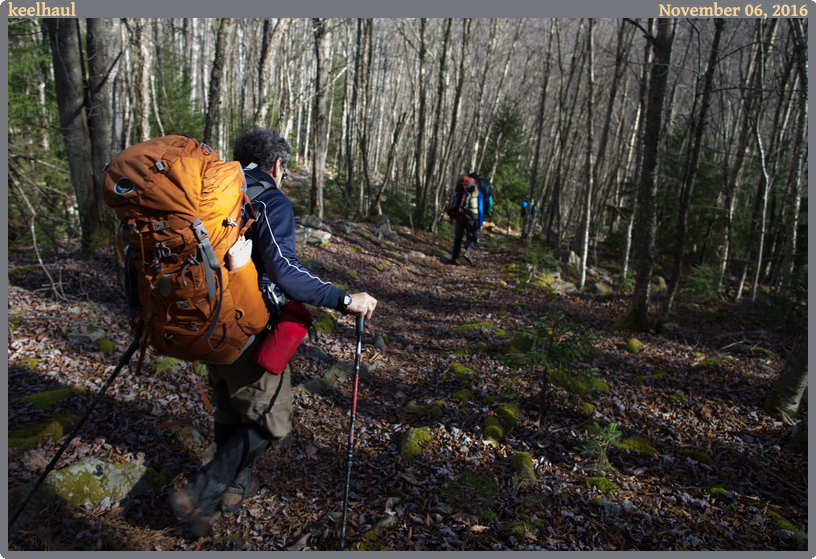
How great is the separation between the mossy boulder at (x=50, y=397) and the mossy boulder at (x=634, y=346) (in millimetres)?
6516

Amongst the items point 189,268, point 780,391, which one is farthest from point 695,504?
point 189,268

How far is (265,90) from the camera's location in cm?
830

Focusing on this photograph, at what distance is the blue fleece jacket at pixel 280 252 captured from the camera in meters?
2.26

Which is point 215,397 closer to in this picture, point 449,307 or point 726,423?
point 726,423

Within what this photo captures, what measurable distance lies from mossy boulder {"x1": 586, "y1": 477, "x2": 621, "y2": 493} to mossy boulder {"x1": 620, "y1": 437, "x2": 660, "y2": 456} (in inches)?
23.0

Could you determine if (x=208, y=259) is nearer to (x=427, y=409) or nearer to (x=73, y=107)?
(x=427, y=409)

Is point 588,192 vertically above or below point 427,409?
above

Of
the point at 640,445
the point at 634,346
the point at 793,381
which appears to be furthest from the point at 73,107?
the point at 793,381

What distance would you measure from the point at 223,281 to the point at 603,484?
10.0 ft

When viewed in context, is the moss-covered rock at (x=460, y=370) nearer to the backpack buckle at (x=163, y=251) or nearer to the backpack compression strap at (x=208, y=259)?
the backpack compression strap at (x=208, y=259)

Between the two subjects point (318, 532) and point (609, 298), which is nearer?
point (318, 532)

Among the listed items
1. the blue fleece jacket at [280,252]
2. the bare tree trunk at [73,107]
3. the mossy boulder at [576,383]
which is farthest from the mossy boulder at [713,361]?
the bare tree trunk at [73,107]

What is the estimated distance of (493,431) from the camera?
385cm

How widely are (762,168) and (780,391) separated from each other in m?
7.28
